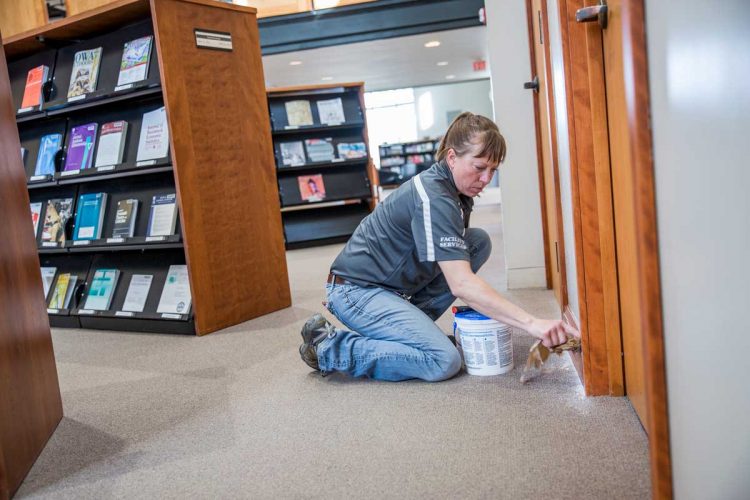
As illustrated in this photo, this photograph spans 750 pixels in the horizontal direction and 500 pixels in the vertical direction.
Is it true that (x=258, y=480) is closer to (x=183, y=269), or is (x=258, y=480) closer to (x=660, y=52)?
(x=660, y=52)

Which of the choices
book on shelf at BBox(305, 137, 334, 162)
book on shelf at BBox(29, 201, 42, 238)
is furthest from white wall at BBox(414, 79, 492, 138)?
book on shelf at BBox(29, 201, 42, 238)

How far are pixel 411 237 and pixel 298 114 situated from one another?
476 cm

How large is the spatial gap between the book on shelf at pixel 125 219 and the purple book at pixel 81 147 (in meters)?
0.32

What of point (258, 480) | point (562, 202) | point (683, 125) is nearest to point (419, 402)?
point (258, 480)

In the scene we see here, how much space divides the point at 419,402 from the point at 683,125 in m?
1.36

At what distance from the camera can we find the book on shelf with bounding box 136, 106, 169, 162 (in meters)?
3.51

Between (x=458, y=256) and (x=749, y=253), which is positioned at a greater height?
(x=749, y=253)

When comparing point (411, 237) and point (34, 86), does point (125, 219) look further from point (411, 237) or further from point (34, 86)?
point (411, 237)

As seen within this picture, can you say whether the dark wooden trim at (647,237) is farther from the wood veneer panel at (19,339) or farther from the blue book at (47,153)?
the blue book at (47,153)

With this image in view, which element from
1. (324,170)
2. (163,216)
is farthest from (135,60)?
(324,170)

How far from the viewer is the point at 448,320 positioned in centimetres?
314

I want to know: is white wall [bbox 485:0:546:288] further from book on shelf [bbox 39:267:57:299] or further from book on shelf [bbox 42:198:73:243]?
book on shelf [bbox 39:267:57:299]

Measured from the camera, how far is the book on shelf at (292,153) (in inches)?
272

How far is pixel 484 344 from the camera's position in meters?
2.24
